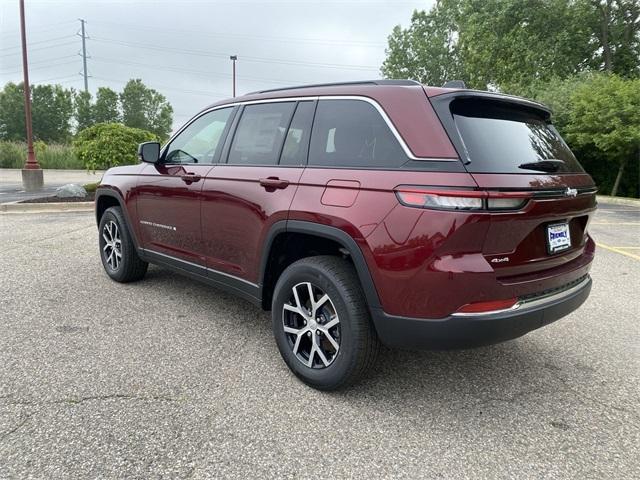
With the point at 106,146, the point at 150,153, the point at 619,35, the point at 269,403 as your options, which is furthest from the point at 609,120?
the point at 269,403

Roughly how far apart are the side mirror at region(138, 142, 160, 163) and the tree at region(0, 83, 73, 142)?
2694 inches

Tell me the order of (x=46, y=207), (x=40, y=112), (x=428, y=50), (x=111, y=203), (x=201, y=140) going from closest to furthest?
1. (x=201, y=140)
2. (x=111, y=203)
3. (x=46, y=207)
4. (x=428, y=50)
5. (x=40, y=112)

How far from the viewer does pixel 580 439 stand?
7.85 feet

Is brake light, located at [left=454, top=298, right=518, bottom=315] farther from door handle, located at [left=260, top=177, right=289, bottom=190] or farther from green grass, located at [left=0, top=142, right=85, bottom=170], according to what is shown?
green grass, located at [left=0, top=142, right=85, bottom=170]

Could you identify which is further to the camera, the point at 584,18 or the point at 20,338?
the point at 584,18

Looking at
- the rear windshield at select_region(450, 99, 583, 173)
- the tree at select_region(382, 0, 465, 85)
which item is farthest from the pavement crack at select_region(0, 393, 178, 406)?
the tree at select_region(382, 0, 465, 85)

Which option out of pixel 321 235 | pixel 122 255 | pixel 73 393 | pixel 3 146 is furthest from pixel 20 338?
pixel 3 146

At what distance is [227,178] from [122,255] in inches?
78.0

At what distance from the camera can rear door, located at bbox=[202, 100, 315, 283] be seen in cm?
301

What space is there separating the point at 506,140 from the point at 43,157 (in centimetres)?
2960

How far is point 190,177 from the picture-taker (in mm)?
3748

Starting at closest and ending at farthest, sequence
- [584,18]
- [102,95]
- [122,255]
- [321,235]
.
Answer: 1. [321,235]
2. [122,255]
3. [584,18]
4. [102,95]

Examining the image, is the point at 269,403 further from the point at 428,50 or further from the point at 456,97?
the point at 428,50

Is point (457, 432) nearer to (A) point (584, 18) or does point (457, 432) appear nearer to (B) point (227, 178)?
(B) point (227, 178)
